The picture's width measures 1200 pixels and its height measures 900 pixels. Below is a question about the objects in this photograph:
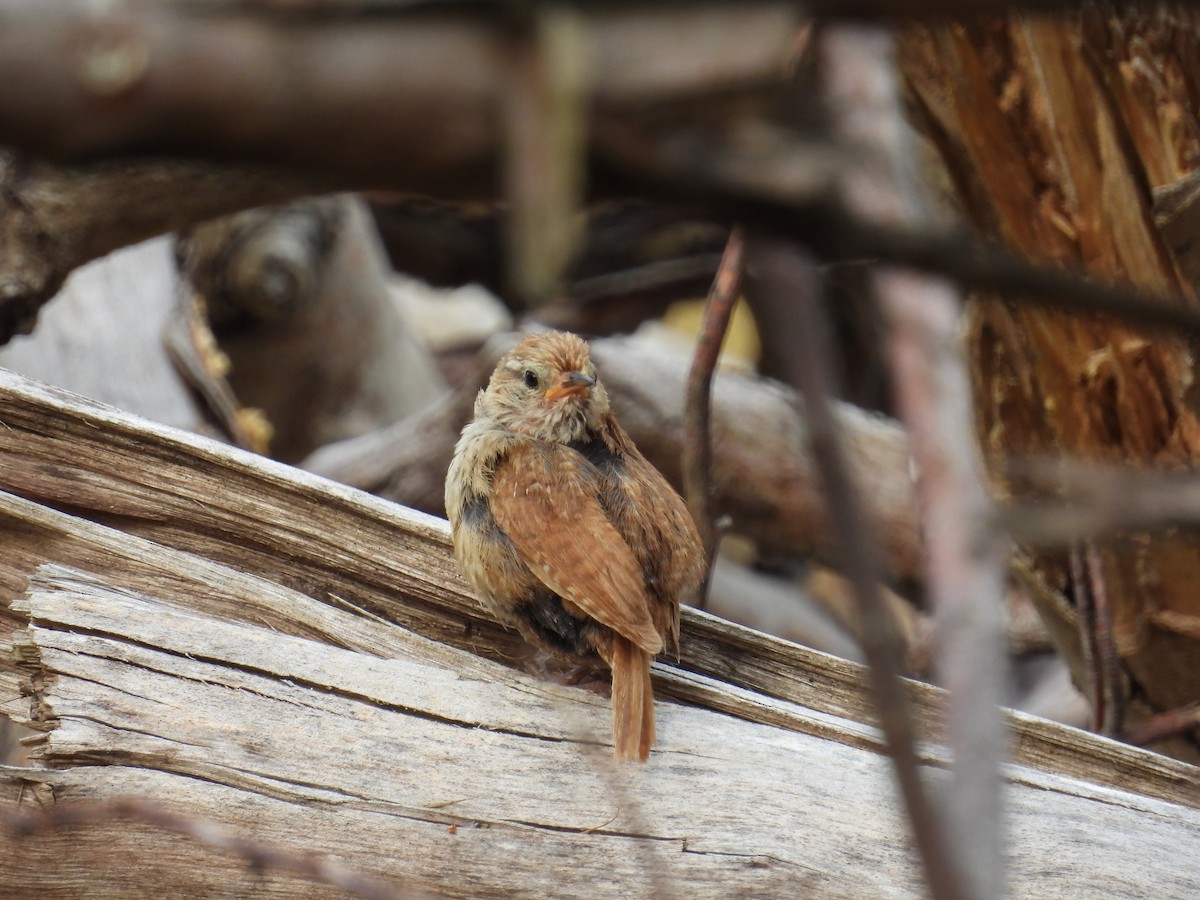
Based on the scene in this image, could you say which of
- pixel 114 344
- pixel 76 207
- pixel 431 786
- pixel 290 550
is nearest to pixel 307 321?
pixel 114 344

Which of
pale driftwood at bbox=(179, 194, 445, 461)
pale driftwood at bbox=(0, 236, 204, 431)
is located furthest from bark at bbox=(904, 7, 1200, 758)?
pale driftwood at bbox=(179, 194, 445, 461)

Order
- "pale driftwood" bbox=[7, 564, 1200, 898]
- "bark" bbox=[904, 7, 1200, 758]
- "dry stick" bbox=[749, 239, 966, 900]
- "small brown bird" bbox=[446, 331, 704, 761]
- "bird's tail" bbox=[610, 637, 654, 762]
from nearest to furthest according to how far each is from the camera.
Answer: "dry stick" bbox=[749, 239, 966, 900], "pale driftwood" bbox=[7, 564, 1200, 898], "bird's tail" bbox=[610, 637, 654, 762], "small brown bird" bbox=[446, 331, 704, 761], "bark" bbox=[904, 7, 1200, 758]

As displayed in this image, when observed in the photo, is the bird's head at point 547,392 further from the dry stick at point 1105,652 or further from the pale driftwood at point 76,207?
the dry stick at point 1105,652

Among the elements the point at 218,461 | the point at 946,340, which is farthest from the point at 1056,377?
the point at 946,340

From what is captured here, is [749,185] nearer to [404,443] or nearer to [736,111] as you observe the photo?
[736,111]

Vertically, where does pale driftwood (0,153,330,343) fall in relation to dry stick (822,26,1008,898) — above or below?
above

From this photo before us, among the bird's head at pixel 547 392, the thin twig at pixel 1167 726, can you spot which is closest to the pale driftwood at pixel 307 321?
the bird's head at pixel 547 392

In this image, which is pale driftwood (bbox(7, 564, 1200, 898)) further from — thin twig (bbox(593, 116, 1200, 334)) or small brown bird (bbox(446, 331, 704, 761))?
thin twig (bbox(593, 116, 1200, 334))
